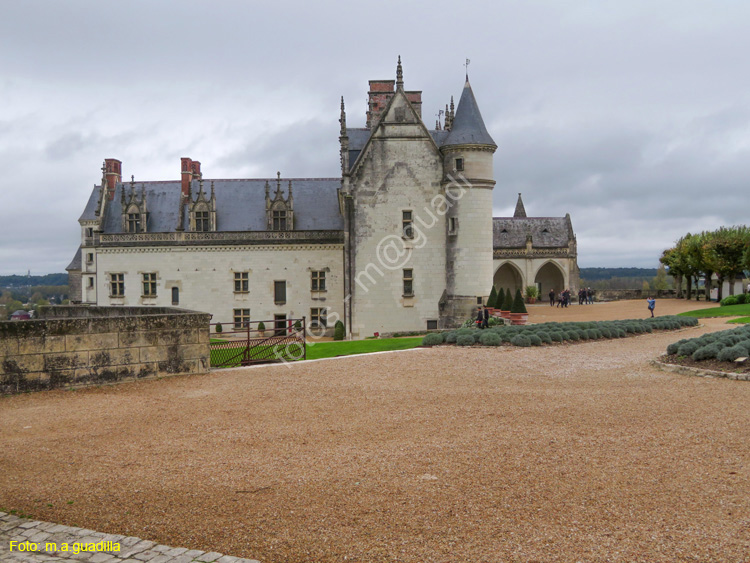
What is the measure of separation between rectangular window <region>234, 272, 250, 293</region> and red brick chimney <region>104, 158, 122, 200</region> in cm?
1151

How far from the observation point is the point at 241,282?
124 ft

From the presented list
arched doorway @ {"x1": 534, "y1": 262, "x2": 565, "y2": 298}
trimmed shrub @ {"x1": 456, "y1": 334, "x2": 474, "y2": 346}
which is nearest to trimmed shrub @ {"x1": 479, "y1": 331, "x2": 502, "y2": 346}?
trimmed shrub @ {"x1": 456, "y1": 334, "x2": 474, "y2": 346}

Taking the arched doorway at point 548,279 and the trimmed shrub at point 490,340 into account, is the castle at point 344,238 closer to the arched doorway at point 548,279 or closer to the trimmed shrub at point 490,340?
the arched doorway at point 548,279

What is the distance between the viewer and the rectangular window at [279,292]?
37750mm

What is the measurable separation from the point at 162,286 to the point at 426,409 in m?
31.5

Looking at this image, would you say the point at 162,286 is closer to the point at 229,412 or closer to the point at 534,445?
the point at 229,412

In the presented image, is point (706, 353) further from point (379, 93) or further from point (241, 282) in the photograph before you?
point (241, 282)

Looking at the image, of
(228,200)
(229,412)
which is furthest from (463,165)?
(229,412)

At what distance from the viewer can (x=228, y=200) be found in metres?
40.0

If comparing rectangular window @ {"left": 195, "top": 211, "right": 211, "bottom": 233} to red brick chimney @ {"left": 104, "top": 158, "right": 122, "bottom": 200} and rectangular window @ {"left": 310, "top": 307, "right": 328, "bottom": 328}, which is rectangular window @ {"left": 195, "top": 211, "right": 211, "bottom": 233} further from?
rectangular window @ {"left": 310, "top": 307, "right": 328, "bottom": 328}

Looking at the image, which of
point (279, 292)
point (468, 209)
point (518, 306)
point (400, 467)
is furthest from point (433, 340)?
point (279, 292)

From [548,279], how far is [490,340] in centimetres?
3969

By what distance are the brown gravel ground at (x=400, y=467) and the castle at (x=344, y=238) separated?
1887cm

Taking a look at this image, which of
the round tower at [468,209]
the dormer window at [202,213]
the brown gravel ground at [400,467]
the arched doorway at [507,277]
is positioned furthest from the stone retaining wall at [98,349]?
the arched doorway at [507,277]
